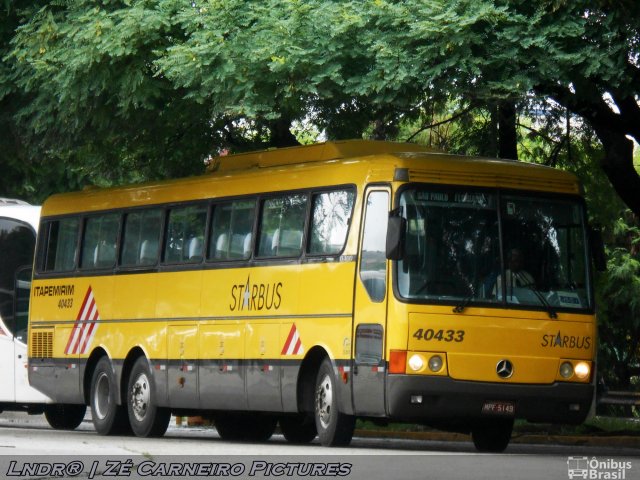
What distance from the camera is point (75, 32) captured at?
2231 centimetres

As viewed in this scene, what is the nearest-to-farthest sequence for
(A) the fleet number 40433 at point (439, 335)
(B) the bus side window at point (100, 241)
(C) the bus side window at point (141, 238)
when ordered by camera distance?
1. (A) the fleet number 40433 at point (439, 335)
2. (C) the bus side window at point (141, 238)
3. (B) the bus side window at point (100, 241)

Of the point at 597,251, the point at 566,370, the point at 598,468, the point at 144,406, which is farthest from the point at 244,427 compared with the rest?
the point at 598,468

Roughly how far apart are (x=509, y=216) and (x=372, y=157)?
167cm

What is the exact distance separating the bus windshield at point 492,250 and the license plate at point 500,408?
3.57 feet

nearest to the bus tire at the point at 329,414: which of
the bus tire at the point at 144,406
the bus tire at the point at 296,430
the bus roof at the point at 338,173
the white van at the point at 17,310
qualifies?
the bus roof at the point at 338,173

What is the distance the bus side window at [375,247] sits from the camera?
18406 millimetres

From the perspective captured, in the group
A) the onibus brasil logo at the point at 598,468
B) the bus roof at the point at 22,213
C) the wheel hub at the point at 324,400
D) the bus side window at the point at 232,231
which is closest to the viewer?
the onibus brasil logo at the point at 598,468

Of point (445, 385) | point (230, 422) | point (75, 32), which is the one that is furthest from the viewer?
point (230, 422)

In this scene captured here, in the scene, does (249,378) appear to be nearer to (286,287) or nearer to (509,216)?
(286,287)

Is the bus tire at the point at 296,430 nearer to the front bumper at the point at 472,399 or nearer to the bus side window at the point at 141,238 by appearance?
the bus side window at the point at 141,238

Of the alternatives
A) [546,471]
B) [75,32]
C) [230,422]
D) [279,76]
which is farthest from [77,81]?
[546,471]

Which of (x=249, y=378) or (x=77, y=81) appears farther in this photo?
(x=77, y=81)

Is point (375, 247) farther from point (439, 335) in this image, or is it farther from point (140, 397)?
point (140, 397)

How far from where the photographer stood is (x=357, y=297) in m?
18.8
